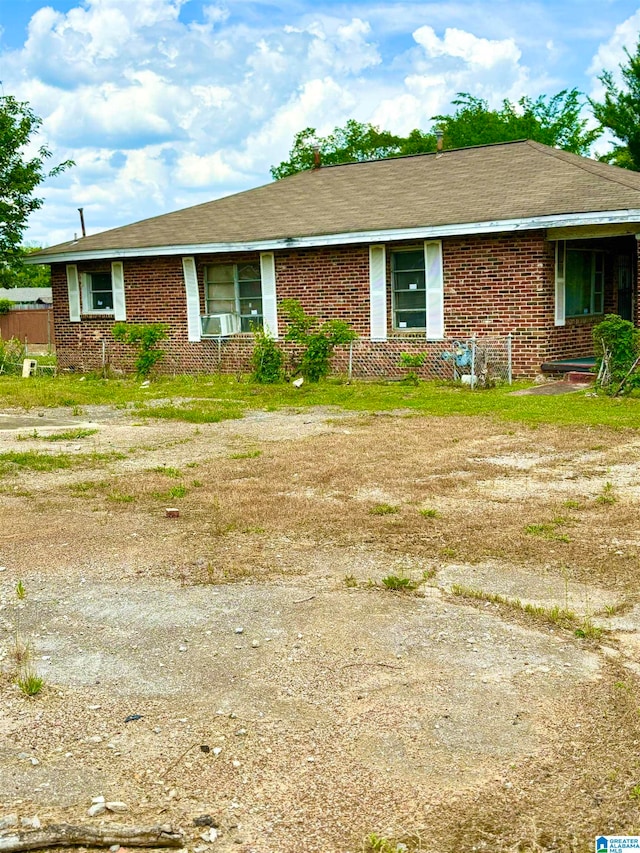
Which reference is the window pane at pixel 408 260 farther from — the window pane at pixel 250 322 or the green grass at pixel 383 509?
the green grass at pixel 383 509

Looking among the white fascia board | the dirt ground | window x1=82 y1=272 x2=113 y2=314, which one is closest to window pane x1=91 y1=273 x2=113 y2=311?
window x1=82 y1=272 x2=113 y2=314

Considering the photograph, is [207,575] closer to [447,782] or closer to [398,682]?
[398,682]

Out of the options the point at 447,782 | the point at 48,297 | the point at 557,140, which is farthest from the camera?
the point at 48,297

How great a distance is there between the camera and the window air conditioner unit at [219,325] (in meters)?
22.5

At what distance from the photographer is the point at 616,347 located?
15469 millimetres

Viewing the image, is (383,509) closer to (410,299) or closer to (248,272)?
(410,299)

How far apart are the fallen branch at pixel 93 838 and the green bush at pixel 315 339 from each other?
1618cm

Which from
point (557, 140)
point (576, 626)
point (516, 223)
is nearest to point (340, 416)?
point (516, 223)

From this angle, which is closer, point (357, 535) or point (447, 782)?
point (447, 782)

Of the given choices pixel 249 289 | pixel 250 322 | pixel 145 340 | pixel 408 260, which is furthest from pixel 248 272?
pixel 408 260

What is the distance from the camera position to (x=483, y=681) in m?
4.69

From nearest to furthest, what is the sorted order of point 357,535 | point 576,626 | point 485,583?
point 576,626, point 485,583, point 357,535

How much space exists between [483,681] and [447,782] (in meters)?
0.97

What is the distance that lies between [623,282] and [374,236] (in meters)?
5.77
